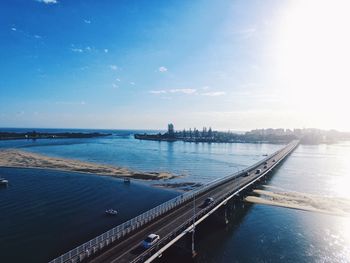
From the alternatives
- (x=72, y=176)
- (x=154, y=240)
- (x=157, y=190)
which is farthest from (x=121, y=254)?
(x=72, y=176)

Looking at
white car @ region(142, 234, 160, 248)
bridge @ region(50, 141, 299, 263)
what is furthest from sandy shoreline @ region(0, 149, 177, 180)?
white car @ region(142, 234, 160, 248)

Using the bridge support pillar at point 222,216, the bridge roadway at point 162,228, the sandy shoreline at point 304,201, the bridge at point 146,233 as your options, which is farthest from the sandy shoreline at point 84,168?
the bridge support pillar at point 222,216

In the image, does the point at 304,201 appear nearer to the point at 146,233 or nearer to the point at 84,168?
the point at 146,233

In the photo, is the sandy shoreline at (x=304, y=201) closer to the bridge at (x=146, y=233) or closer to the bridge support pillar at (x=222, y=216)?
the bridge at (x=146, y=233)

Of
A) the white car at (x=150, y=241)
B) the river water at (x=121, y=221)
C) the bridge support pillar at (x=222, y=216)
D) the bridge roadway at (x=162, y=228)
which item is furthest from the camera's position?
the bridge support pillar at (x=222, y=216)

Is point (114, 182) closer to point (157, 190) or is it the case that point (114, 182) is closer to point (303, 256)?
point (157, 190)

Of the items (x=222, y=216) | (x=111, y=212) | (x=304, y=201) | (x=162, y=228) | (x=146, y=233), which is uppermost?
(x=162, y=228)

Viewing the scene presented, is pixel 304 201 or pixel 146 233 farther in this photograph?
pixel 304 201

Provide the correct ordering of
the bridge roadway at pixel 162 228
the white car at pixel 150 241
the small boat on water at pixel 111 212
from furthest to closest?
the small boat on water at pixel 111 212, the white car at pixel 150 241, the bridge roadway at pixel 162 228

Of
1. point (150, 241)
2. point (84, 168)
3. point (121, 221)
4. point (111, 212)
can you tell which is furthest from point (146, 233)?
point (84, 168)
